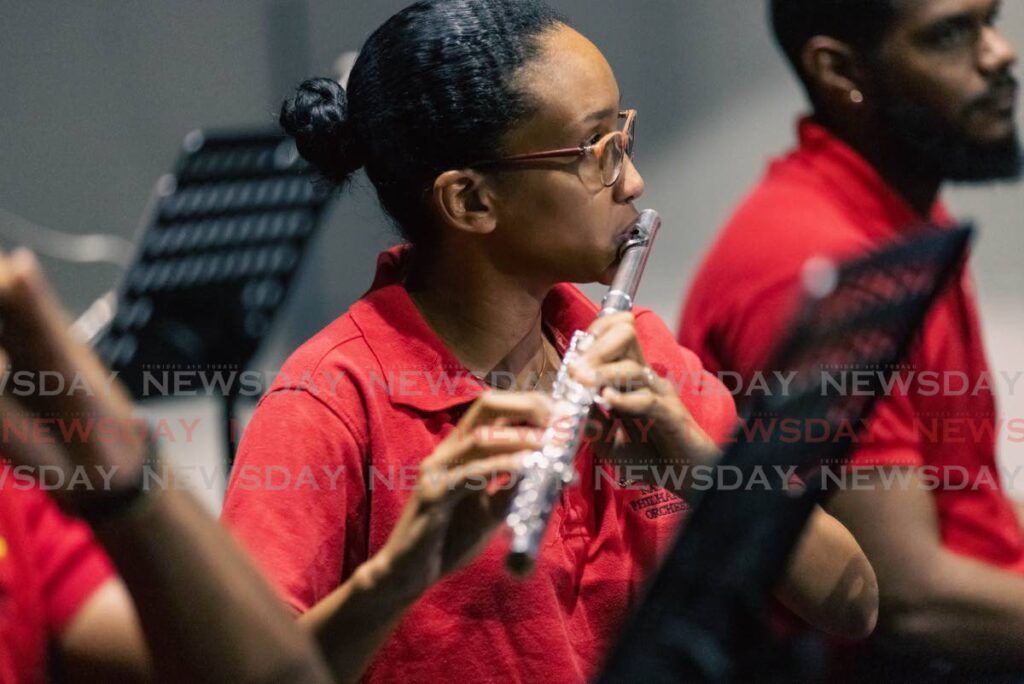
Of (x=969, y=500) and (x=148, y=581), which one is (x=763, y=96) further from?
(x=148, y=581)

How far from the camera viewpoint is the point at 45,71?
7.10 ft

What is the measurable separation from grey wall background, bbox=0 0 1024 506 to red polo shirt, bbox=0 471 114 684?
1.06 metres

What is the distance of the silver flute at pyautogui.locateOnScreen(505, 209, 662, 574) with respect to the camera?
0.87 m

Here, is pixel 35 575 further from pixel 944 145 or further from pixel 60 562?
pixel 944 145

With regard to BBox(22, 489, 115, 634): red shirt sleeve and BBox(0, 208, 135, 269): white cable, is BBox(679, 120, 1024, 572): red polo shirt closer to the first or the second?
BBox(22, 489, 115, 634): red shirt sleeve

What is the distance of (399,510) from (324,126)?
1.17 feet

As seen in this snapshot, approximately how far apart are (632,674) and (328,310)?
1.67 metres

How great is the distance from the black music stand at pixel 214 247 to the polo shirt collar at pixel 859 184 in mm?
611

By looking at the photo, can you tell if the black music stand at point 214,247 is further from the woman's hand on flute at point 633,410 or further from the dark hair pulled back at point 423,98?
the woman's hand on flute at point 633,410

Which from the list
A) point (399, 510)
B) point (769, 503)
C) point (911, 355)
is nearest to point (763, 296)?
point (911, 355)

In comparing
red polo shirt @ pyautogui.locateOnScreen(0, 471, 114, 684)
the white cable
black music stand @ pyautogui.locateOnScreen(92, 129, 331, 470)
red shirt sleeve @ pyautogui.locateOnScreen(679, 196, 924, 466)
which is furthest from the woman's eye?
the white cable

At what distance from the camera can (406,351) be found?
115cm

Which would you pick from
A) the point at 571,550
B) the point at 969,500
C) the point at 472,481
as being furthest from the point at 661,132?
the point at 472,481

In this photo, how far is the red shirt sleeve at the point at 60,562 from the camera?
0.98 meters
